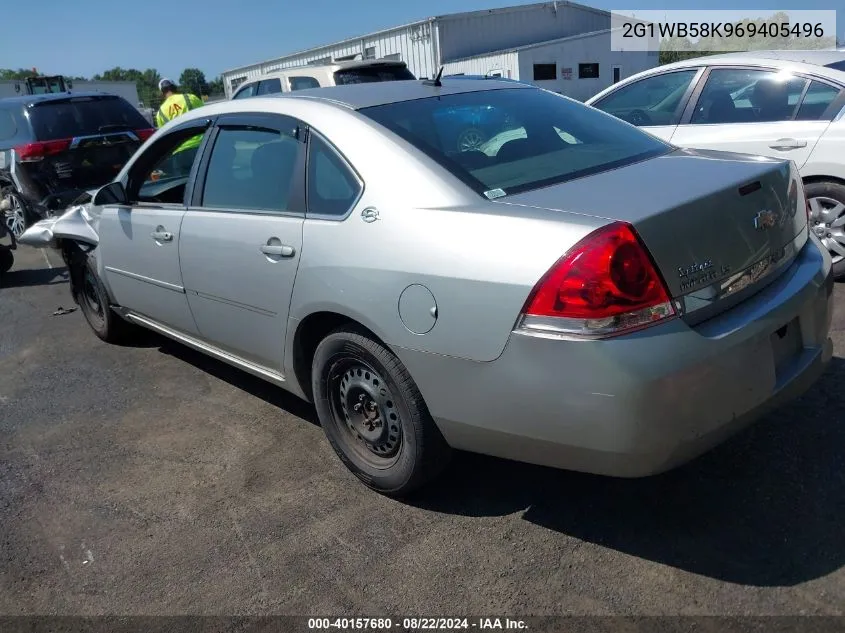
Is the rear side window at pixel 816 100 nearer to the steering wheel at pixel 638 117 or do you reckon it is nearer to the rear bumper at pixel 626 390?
the steering wheel at pixel 638 117

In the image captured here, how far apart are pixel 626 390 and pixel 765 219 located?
95 cm

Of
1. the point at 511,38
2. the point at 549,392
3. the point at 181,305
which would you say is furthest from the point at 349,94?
the point at 511,38

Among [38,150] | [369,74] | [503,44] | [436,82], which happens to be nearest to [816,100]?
[436,82]

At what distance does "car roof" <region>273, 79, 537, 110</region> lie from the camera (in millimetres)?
3227

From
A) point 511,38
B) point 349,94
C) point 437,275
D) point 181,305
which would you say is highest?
point 511,38

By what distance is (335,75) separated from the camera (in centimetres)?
987

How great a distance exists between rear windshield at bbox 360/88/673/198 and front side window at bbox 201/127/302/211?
471 millimetres

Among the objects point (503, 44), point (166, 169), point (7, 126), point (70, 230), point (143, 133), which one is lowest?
point (70, 230)

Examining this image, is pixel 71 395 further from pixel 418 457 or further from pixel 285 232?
pixel 418 457

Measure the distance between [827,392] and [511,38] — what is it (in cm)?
3072

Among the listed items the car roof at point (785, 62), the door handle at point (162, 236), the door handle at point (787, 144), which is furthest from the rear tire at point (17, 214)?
the door handle at point (787, 144)

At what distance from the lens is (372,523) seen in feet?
9.62

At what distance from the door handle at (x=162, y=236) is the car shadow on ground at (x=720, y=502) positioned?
6.29 feet

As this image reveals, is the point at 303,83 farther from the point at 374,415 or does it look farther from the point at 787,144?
the point at 374,415
